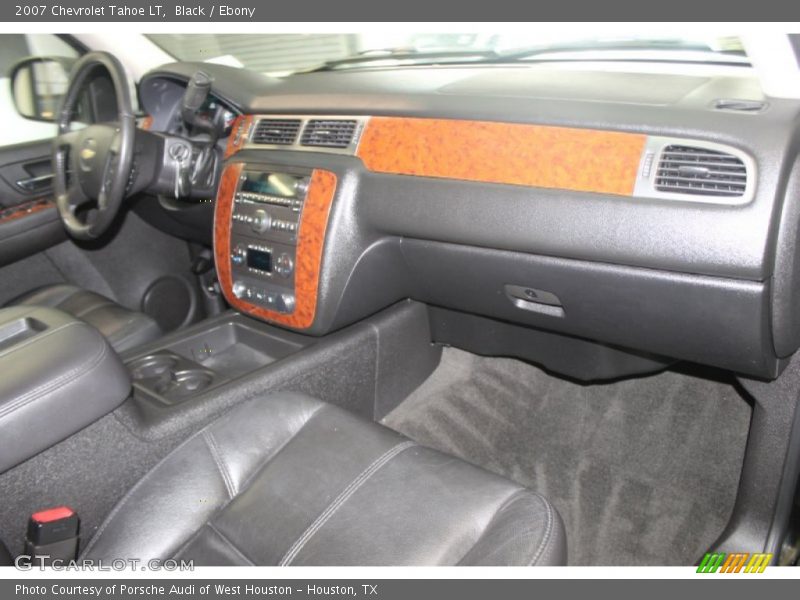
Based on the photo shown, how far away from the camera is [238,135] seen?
189 cm

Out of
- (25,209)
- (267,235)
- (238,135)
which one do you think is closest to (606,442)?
(267,235)

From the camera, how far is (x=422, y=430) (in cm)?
194

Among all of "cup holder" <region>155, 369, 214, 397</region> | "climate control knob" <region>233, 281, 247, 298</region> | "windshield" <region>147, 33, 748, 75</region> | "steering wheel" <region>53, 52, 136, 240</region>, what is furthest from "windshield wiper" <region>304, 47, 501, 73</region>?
"cup holder" <region>155, 369, 214, 397</region>

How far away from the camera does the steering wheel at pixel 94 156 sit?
1.71 metres

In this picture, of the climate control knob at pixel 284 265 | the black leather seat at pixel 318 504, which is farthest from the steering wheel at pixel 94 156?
the black leather seat at pixel 318 504

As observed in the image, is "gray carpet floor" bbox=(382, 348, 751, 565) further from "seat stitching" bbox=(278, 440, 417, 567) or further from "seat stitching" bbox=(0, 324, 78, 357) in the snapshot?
"seat stitching" bbox=(0, 324, 78, 357)

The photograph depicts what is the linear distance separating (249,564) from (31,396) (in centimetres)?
46

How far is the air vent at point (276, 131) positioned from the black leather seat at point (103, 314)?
24.8 inches

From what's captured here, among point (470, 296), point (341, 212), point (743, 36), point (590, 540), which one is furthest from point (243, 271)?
point (743, 36)

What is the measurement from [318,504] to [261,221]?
815mm

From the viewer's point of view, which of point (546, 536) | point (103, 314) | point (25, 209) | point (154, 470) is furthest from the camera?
point (25, 209)

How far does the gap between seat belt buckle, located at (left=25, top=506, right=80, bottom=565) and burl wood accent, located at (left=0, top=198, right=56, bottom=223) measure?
148cm

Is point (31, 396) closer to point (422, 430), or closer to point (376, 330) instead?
point (376, 330)

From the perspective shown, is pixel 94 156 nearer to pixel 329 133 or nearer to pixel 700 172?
pixel 329 133
